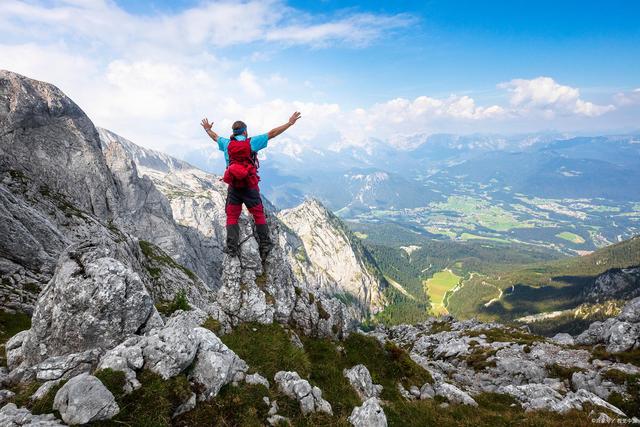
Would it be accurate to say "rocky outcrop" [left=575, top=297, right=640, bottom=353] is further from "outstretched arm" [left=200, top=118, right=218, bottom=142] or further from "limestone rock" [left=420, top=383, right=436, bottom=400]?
"outstretched arm" [left=200, top=118, right=218, bottom=142]

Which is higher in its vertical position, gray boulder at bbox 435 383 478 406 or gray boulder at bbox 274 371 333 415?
gray boulder at bbox 274 371 333 415

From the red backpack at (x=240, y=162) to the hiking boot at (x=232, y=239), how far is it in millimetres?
3915

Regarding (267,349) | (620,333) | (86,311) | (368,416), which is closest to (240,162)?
(86,311)

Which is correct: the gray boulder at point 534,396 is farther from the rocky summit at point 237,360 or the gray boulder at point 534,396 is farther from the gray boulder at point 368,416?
the gray boulder at point 368,416

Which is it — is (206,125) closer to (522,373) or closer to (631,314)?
(522,373)

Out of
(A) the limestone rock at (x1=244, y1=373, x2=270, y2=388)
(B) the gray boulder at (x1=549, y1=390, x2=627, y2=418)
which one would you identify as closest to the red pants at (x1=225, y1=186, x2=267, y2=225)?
(A) the limestone rock at (x1=244, y1=373, x2=270, y2=388)

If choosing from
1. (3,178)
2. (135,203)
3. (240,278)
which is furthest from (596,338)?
(135,203)

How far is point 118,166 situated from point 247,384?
145 metres

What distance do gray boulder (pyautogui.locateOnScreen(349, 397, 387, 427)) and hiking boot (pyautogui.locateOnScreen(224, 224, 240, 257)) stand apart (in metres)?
12.4

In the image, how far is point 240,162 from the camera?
59.1 feet

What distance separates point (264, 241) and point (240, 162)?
7.56 m

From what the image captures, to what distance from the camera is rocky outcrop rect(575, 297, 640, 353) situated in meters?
40.5

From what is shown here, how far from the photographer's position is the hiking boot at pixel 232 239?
21.0 meters

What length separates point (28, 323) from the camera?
78.4ft
